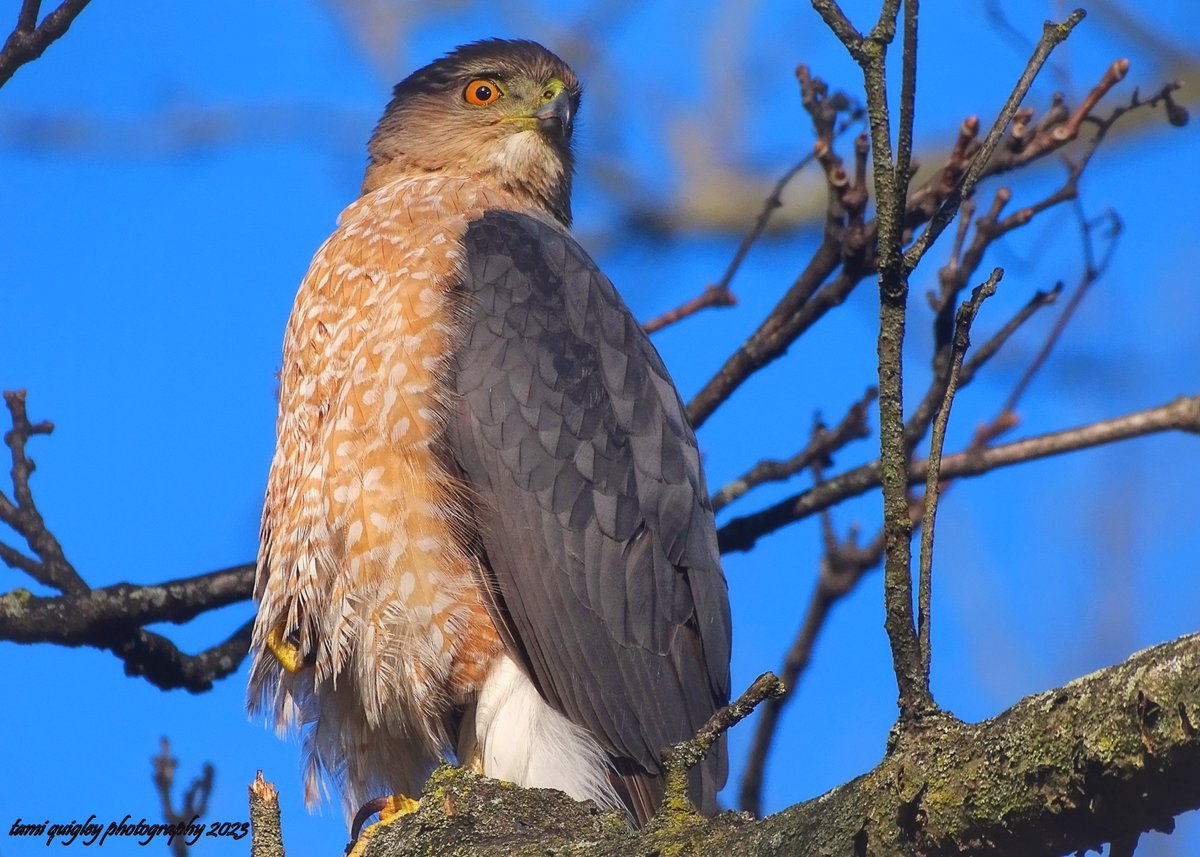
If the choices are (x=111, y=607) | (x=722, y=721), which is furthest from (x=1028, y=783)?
(x=111, y=607)

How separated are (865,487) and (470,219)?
1.80 meters

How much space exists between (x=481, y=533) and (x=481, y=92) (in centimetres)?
256

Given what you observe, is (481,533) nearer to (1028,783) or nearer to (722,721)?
(722,721)

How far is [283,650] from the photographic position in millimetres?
4539

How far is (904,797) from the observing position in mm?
2047

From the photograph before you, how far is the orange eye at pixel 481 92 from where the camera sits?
6.06 metres

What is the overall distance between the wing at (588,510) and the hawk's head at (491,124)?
1.06 metres

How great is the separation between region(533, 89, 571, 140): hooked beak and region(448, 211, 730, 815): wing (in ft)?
4.13

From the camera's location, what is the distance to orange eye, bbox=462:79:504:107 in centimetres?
606

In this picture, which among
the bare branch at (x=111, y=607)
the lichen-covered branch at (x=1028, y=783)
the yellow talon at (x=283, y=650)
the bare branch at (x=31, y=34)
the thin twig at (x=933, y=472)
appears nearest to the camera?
the lichen-covered branch at (x=1028, y=783)

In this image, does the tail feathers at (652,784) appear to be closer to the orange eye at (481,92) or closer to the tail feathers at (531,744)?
the tail feathers at (531,744)

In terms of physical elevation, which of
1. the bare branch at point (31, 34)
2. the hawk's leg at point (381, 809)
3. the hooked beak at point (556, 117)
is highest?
the hooked beak at point (556, 117)

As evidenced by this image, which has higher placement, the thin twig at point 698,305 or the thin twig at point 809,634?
the thin twig at point 698,305

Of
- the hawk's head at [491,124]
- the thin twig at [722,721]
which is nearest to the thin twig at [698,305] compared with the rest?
the hawk's head at [491,124]
